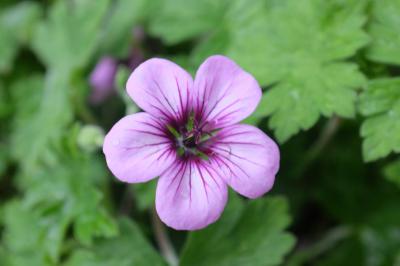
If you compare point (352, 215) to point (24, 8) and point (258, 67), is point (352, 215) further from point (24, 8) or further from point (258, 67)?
point (24, 8)

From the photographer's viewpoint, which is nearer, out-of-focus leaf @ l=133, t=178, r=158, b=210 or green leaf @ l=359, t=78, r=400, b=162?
green leaf @ l=359, t=78, r=400, b=162

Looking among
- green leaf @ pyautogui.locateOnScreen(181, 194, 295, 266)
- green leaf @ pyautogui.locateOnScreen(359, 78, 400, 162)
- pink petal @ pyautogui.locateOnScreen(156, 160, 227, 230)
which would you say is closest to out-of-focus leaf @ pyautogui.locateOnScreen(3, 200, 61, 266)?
green leaf @ pyautogui.locateOnScreen(181, 194, 295, 266)

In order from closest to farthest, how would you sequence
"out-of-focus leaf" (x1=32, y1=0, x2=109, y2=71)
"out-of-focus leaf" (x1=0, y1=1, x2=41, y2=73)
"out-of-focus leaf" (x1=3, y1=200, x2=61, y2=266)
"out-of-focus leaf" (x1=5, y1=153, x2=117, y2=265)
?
"out-of-focus leaf" (x1=5, y1=153, x2=117, y2=265), "out-of-focus leaf" (x1=3, y1=200, x2=61, y2=266), "out-of-focus leaf" (x1=32, y1=0, x2=109, y2=71), "out-of-focus leaf" (x1=0, y1=1, x2=41, y2=73)

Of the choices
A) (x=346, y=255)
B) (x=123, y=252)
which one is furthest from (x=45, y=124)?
(x=346, y=255)

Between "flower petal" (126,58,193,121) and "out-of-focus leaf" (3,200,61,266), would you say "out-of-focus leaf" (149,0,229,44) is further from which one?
"out-of-focus leaf" (3,200,61,266)

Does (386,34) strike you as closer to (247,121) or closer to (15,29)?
(247,121)

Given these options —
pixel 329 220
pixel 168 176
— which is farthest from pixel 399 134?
pixel 329 220
